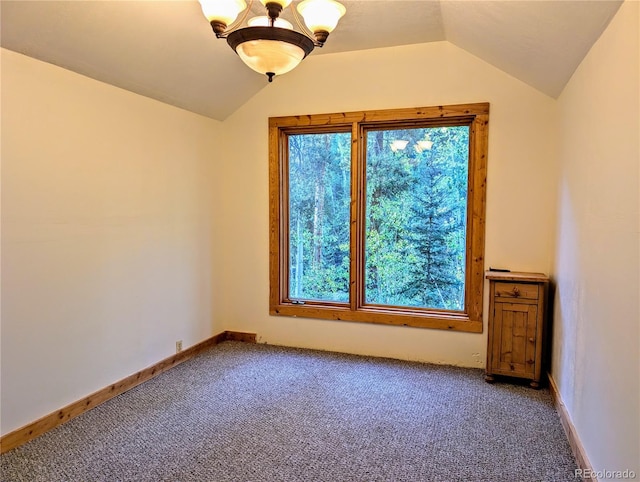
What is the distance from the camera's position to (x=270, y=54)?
2045 mm

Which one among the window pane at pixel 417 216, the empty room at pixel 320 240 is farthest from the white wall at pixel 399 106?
the window pane at pixel 417 216

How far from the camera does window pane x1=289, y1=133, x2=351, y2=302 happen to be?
4.05 m

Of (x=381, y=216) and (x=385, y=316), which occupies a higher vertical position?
(x=381, y=216)

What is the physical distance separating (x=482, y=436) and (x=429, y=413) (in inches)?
14.8

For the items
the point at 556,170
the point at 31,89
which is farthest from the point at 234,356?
the point at 556,170

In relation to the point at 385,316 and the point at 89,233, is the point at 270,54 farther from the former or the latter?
the point at 385,316

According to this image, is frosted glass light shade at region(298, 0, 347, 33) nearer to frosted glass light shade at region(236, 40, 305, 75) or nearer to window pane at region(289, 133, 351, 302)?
frosted glass light shade at region(236, 40, 305, 75)

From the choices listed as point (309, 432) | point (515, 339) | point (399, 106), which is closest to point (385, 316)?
point (515, 339)

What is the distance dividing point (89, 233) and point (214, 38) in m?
1.61

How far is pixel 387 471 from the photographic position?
218cm

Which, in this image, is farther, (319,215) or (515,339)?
(319,215)

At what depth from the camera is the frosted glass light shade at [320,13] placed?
2.00 meters

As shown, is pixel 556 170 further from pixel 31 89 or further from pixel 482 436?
pixel 31 89

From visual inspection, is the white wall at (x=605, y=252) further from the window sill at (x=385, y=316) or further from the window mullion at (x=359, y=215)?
the window mullion at (x=359, y=215)
